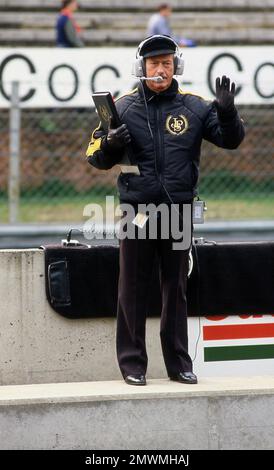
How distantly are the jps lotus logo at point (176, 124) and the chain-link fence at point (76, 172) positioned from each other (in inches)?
174

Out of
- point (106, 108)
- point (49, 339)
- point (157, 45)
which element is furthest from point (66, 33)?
point (106, 108)

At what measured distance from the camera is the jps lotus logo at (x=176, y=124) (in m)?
6.48

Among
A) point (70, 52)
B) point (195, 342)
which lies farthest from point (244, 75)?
point (195, 342)

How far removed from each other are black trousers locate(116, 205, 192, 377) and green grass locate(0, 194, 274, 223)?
165 inches

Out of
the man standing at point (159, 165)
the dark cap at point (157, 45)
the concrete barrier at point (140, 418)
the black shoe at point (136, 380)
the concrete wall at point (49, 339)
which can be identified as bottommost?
the concrete barrier at point (140, 418)

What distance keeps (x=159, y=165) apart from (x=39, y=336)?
1.43 metres

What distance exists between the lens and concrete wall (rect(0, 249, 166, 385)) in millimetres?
7219

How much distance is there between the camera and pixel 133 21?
18.1 meters

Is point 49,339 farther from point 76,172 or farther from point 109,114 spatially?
point 76,172

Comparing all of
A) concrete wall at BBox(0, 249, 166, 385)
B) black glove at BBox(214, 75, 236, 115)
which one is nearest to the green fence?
concrete wall at BBox(0, 249, 166, 385)

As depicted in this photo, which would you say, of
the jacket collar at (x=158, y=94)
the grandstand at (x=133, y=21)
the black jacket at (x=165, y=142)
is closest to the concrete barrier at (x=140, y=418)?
the black jacket at (x=165, y=142)

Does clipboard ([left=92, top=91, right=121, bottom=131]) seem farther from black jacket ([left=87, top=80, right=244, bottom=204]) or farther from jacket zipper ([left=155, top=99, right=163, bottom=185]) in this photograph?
jacket zipper ([left=155, top=99, right=163, bottom=185])

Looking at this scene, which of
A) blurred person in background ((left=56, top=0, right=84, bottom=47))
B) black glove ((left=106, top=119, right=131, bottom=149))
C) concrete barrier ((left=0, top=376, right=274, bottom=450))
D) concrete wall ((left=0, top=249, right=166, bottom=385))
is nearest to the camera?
concrete barrier ((left=0, top=376, right=274, bottom=450))

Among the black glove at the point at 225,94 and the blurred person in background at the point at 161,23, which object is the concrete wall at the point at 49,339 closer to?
the black glove at the point at 225,94
